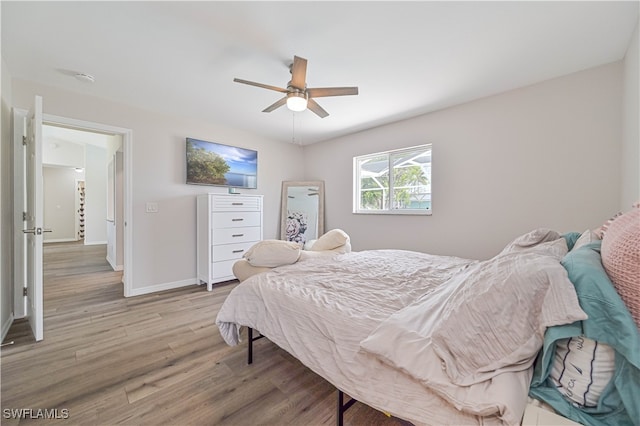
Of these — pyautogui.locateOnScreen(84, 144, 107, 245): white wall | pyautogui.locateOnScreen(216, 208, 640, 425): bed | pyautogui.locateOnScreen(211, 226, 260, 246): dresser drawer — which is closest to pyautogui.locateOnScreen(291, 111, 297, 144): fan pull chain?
pyautogui.locateOnScreen(211, 226, 260, 246): dresser drawer

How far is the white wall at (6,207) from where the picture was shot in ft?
6.97

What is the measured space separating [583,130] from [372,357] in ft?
9.38

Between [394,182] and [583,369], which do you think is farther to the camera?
[394,182]

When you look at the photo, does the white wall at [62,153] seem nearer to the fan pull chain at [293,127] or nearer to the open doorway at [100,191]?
the open doorway at [100,191]

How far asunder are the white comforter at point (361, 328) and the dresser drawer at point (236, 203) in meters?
1.99

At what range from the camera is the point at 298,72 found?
6.22 feet

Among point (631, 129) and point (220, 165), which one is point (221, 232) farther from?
point (631, 129)

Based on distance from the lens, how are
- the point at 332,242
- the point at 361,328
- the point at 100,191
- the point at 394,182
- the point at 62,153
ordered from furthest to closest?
the point at 100,191
the point at 62,153
the point at 394,182
the point at 332,242
the point at 361,328

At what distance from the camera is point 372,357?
3.17 feet

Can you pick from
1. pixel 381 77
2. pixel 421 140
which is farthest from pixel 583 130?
pixel 381 77

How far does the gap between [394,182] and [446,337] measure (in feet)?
10.2

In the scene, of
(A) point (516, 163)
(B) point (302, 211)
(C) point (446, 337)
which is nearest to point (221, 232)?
(B) point (302, 211)

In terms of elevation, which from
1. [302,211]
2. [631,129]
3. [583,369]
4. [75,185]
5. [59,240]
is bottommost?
[59,240]

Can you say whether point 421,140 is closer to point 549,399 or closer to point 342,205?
point 342,205
